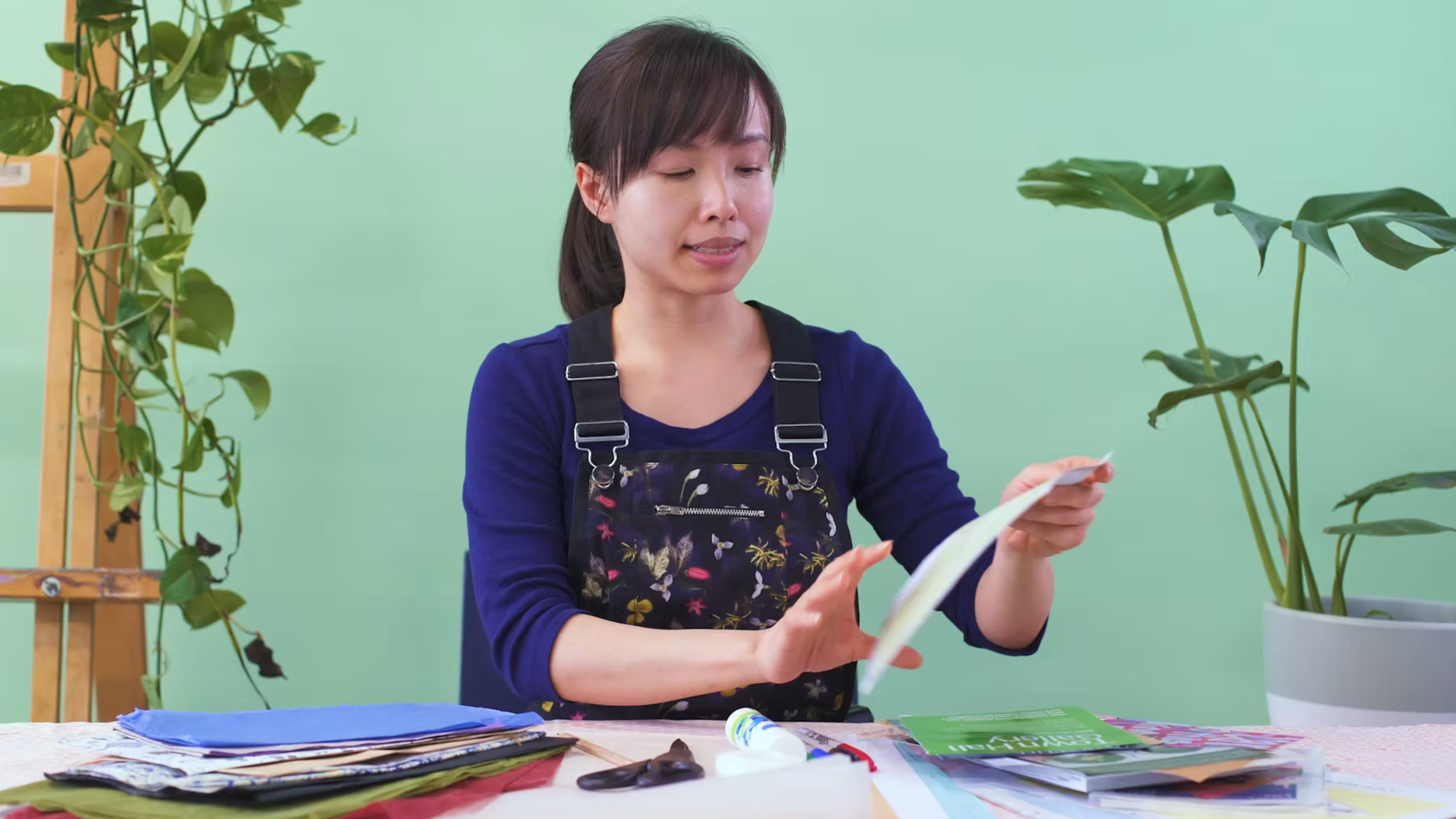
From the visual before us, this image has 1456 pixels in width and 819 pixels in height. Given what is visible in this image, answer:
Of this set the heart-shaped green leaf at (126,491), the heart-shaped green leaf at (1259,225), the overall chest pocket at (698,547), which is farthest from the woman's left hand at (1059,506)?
the heart-shaped green leaf at (126,491)

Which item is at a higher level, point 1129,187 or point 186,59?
point 186,59

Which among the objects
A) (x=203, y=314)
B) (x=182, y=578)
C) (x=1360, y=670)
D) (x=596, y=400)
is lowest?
(x=1360, y=670)

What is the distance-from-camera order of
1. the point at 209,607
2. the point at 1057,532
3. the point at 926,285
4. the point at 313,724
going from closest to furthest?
1. the point at 313,724
2. the point at 1057,532
3. the point at 209,607
4. the point at 926,285

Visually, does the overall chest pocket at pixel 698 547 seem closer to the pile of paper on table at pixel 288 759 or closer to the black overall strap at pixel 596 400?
the black overall strap at pixel 596 400

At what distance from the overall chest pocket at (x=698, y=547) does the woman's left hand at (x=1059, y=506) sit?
0.88 feet

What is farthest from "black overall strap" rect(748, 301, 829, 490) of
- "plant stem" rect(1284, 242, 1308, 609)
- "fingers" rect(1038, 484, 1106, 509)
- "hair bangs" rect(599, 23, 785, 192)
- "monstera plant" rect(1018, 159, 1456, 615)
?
"plant stem" rect(1284, 242, 1308, 609)

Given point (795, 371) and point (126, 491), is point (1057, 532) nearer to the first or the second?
point (795, 371)

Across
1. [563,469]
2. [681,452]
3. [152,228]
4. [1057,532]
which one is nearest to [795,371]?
[681,452]

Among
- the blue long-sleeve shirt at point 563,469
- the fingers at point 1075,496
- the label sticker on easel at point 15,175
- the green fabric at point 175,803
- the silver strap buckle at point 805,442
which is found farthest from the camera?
the label sticker on easel at point 15,175

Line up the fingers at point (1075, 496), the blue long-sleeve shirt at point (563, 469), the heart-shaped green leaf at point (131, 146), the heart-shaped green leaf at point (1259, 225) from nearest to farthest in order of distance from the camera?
the fingers at point (1075, 496) → the blue long-sleeve shirt at point (563, 469) → the heart-shaped green leaf at point (1259, 225) → the heart-shaped green leaf at point (131, 146)

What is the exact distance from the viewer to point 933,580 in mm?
668

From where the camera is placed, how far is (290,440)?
72.7 inches

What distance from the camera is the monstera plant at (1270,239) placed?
55.9 inches

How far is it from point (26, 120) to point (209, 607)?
677 millimetres
